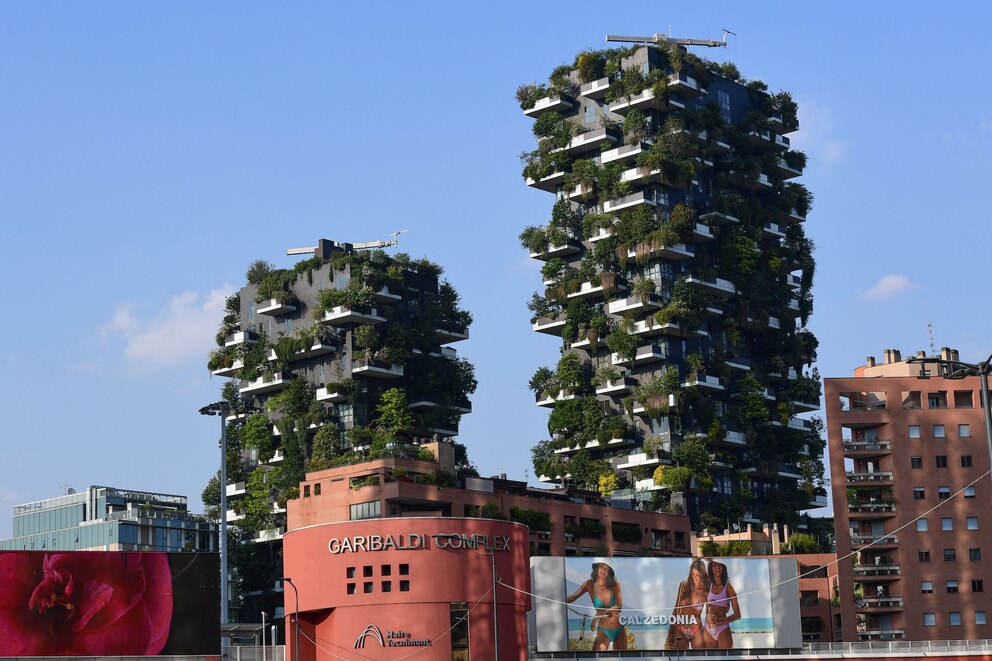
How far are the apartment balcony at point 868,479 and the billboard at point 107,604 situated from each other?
67.6m

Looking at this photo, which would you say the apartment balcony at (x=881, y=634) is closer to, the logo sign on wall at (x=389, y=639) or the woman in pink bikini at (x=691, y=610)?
the woman in pink bikini at (x=691, y=610)

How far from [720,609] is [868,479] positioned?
1019 inches

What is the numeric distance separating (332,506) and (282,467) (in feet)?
114

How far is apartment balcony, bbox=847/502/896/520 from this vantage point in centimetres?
15850

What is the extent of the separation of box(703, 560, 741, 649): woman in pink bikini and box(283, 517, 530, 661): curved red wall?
71.4 ft

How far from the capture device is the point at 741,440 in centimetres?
19488

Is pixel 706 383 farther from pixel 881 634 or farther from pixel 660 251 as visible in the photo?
pixel 881 634

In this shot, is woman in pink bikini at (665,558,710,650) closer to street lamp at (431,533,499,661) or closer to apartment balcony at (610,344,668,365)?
street lamp at (431,533,499,661)

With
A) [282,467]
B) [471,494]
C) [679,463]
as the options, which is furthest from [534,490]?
[282,467]

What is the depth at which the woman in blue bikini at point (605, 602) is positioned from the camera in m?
137

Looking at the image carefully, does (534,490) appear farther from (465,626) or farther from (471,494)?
(465,626)

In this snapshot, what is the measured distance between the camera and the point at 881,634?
15538 centimetres

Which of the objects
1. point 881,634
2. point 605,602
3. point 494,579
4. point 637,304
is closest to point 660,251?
point 637,304

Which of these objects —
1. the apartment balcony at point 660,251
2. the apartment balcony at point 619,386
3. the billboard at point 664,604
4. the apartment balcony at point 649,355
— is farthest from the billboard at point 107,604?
the apartment balcony at point 660,251
